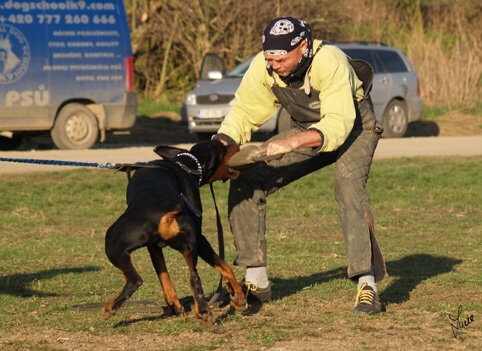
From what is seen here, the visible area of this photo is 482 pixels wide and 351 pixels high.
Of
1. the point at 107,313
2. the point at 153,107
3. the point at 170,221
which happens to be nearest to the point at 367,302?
the point at 170,221

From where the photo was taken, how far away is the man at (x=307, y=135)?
5520 mm

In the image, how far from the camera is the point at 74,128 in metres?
15.3

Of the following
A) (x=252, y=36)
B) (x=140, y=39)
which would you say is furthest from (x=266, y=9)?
(x=140, y=39)

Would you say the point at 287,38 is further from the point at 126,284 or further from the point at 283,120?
the point at 283,120

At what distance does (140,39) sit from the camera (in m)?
23.9

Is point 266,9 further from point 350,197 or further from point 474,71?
point 350,197

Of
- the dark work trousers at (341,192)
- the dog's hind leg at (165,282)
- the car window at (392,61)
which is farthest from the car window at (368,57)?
the dog's hind leg at (165,282)

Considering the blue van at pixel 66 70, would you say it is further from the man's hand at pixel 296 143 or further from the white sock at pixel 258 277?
the man's hand at pixel 296 143

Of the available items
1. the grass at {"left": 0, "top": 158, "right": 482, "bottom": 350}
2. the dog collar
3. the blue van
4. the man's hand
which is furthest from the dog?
the blue van

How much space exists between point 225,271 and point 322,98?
1.16 metres

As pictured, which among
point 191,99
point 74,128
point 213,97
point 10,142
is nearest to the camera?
point 74,128

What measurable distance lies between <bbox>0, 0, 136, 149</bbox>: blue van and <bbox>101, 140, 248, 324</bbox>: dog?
9.12 meters

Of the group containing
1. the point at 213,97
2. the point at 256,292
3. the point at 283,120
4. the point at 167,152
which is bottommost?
the point at 283,120

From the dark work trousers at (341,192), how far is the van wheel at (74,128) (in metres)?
9.49
